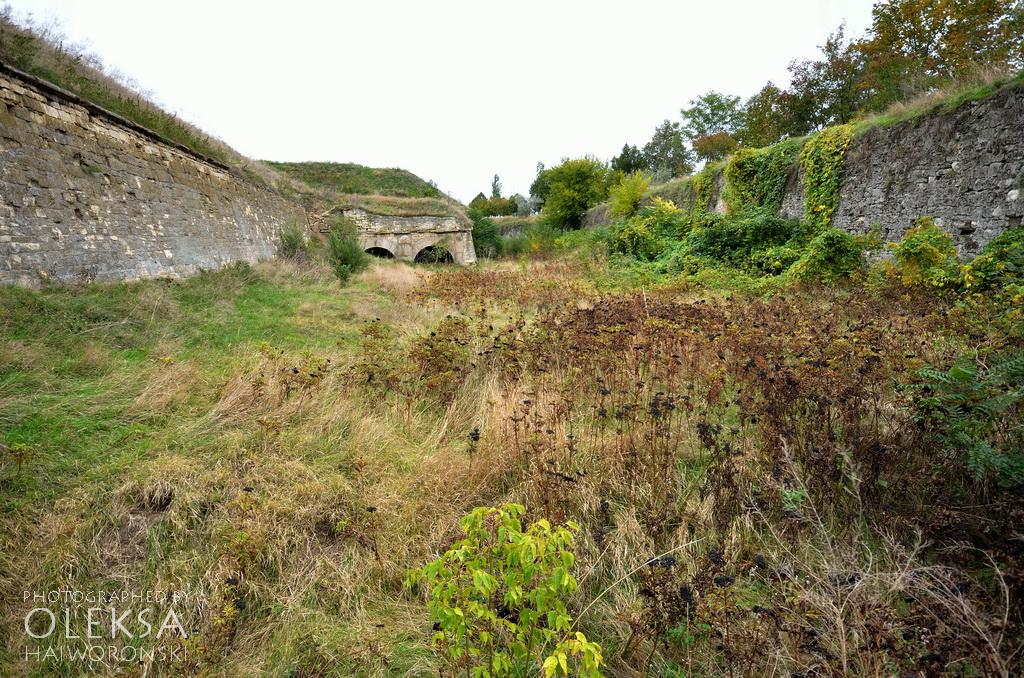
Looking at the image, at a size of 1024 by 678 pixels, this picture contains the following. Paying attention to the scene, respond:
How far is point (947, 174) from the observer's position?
27.2ft

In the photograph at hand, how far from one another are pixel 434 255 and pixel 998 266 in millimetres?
19284

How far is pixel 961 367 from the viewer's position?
2.55 meters

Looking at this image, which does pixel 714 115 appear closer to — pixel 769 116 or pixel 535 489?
pixel 769 116

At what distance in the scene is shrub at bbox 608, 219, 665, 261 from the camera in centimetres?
1571

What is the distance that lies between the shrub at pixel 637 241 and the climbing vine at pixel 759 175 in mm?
2735

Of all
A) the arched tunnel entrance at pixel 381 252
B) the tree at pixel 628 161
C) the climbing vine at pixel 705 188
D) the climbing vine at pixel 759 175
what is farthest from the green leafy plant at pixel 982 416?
the tree at pixel 628 161

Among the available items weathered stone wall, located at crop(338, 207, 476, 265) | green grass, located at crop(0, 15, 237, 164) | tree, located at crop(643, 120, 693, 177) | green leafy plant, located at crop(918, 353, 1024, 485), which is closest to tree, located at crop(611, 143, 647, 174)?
tree, located at crop(643, 120, 693, 177)

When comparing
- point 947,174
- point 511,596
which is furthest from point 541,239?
point 511,596

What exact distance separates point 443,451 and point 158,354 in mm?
4102

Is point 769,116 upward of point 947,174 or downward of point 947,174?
upward

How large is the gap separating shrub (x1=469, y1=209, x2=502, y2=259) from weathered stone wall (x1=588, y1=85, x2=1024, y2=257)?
695 inches

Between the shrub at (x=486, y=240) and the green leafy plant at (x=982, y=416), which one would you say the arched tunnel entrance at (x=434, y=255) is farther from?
the green leafy plant at (x=982, y=416)

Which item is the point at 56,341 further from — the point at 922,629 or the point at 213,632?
the point at 922,629

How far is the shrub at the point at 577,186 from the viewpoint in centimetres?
2953
